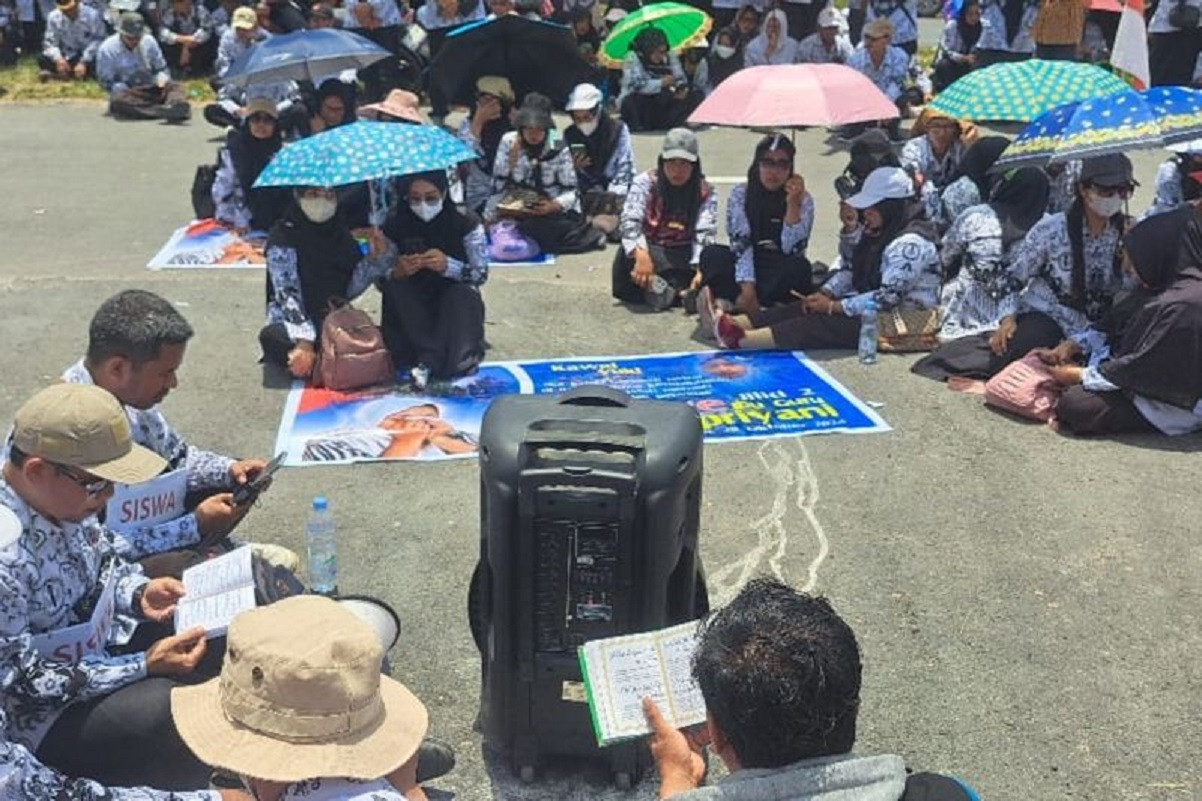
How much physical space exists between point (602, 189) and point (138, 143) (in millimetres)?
5621

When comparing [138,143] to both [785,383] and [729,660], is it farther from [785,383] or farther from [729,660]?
[729,660]

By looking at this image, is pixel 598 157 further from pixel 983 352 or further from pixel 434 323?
pixel 983 352

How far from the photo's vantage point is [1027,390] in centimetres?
588

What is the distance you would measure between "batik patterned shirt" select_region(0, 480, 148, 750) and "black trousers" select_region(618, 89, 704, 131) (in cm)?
1049

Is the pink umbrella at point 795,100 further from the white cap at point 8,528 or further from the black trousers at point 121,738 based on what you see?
the white cap at point 8,528

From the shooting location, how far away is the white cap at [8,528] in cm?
263

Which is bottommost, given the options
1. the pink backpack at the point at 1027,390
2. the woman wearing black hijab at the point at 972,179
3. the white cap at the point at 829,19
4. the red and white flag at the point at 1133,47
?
the pink backpack at the point at 1027,390

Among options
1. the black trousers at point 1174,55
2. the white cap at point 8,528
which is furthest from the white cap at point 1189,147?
the black trousers at point 1174,55

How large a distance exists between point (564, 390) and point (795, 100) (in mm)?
2465

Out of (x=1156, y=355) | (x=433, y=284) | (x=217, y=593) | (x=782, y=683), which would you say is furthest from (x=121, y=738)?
(x=1156, y=355)

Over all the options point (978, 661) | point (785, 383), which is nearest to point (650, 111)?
point (785, 383)

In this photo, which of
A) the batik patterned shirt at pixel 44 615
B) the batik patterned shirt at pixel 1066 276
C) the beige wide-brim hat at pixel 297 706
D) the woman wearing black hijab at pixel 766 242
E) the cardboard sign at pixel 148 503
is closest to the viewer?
the beige wide-brim hat at pixel 297 706

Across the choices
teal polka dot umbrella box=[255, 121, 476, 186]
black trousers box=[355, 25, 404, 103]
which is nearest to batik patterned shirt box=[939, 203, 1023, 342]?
teal polka dot umbrella box=[255, 121, 476, 186]

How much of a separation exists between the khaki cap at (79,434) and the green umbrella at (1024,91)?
5233 millimetres
